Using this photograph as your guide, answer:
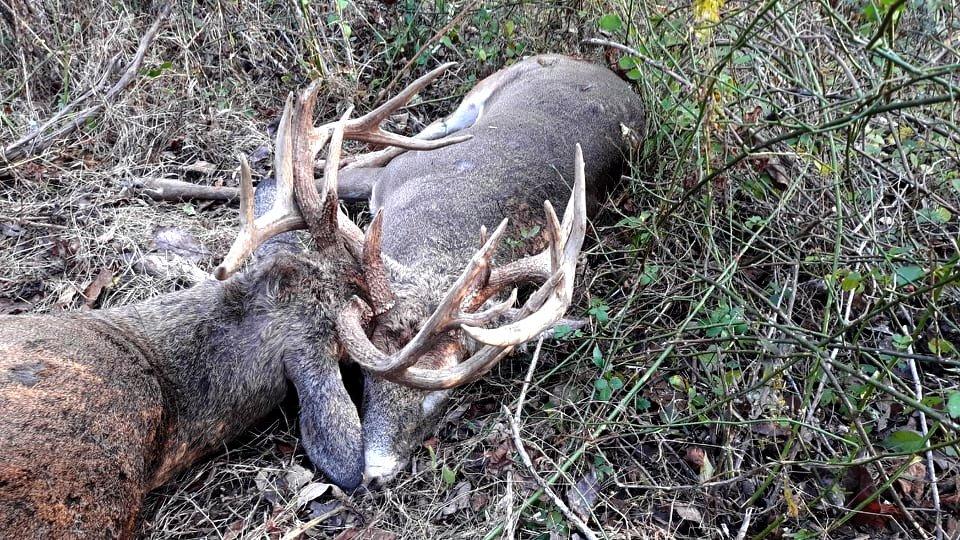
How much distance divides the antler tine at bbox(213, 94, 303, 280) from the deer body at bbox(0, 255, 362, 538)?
0.22m

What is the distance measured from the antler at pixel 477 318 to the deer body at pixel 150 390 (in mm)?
246

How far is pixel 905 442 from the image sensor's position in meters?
2.38

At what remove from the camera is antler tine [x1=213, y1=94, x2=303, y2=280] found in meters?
2.89

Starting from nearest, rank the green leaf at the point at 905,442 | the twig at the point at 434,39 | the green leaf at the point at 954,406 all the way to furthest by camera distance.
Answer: the green leaf at the point at 954,406 → the green leaf at the point at 905,442 → the twig at the point at 434,39

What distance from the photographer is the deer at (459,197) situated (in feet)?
10.8

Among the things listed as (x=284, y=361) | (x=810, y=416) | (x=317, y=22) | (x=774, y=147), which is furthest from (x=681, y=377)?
(x=317, y=22)

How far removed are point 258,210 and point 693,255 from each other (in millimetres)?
2316

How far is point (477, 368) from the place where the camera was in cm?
306

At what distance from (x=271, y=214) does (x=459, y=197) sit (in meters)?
1.39

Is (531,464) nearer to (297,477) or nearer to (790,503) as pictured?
(790,503)

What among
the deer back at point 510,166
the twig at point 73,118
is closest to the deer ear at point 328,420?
the deer back at point 510,166

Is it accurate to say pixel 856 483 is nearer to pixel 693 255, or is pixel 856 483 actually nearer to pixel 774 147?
pixel 693 255

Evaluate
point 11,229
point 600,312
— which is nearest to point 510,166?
point 600,312

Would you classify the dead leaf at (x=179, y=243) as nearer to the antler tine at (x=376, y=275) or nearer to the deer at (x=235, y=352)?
the deer at (x=235, y=352)
